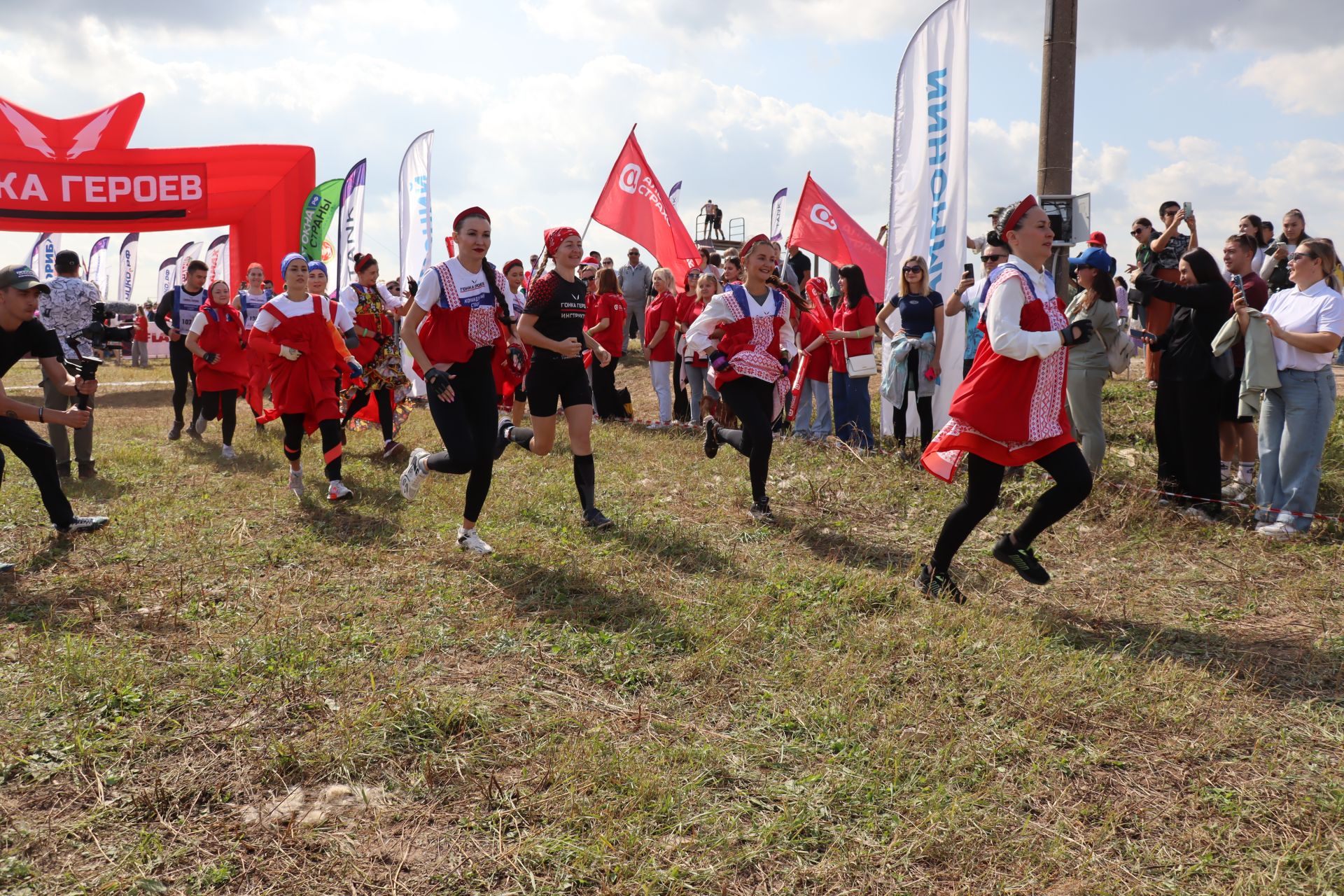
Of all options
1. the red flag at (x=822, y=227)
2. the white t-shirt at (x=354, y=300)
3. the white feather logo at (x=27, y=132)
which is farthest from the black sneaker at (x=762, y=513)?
the white feather logo at (x=27, y=132)

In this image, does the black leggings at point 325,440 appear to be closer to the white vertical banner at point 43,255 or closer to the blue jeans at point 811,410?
the blue jeans at point 811,410

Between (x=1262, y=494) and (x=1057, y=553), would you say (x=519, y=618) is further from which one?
(x=1262, y=494)

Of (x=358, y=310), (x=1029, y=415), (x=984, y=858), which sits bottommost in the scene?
(x=984, y=858)

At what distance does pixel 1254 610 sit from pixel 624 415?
27.8 feet

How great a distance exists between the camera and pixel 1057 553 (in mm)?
6402

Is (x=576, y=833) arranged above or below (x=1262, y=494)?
below

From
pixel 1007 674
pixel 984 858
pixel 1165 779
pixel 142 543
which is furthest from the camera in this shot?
pixel 142 543

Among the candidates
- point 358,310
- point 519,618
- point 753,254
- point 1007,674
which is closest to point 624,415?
point 358,310

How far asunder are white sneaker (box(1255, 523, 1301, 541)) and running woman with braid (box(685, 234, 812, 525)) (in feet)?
10.5

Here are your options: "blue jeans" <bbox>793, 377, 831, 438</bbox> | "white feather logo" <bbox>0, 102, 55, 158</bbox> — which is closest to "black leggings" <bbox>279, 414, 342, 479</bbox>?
"blue jeans" <bbox>793, 377, 831, 438</bbox>

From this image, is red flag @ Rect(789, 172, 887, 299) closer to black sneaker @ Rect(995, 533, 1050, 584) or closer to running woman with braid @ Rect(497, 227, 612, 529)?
running woman with braid @ Rect(497, 227, 612, 529)

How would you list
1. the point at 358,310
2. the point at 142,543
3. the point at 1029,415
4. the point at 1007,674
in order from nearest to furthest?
the point at 1007,674 < the point at 1029,415 < the point at 142,543 < the point at 358,310

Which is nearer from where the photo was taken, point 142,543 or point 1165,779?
point 1165,779

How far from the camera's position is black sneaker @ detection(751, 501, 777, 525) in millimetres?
7000
